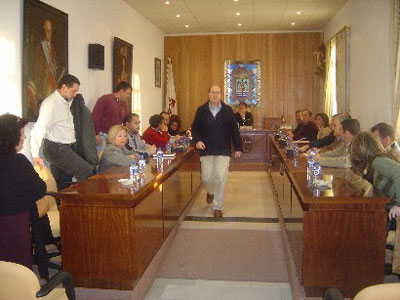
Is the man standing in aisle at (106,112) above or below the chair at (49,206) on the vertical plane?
above

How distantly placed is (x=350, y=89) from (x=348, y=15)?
151 cm

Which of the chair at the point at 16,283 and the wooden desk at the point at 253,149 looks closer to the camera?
the chair at the point at 16,283

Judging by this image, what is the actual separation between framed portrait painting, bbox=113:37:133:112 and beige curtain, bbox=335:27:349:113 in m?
4.39

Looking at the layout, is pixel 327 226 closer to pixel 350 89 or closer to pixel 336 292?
pixel 336 292

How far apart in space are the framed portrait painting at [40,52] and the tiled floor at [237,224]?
94.5 inches

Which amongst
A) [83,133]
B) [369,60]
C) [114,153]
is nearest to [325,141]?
[369,60]

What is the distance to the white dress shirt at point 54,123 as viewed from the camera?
15.1 ft

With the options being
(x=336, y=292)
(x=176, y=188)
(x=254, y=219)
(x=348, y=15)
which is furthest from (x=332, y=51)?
(x=336, y=292)

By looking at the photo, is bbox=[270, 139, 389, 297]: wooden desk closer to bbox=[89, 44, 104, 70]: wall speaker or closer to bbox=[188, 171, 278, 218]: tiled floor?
bbox=[188, 171, 278, 218]: tiled floor

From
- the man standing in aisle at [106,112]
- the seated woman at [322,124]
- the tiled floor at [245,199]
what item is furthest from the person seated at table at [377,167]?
the man standing in aisle at [106,112]

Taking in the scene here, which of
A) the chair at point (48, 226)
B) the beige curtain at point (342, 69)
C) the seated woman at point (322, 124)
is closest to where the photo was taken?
the chair at point (48, 226)

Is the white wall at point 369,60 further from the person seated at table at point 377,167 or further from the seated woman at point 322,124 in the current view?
the person seated at table at point 377,167

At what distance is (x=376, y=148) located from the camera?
3.41 m

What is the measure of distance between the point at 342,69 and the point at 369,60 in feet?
5.35
